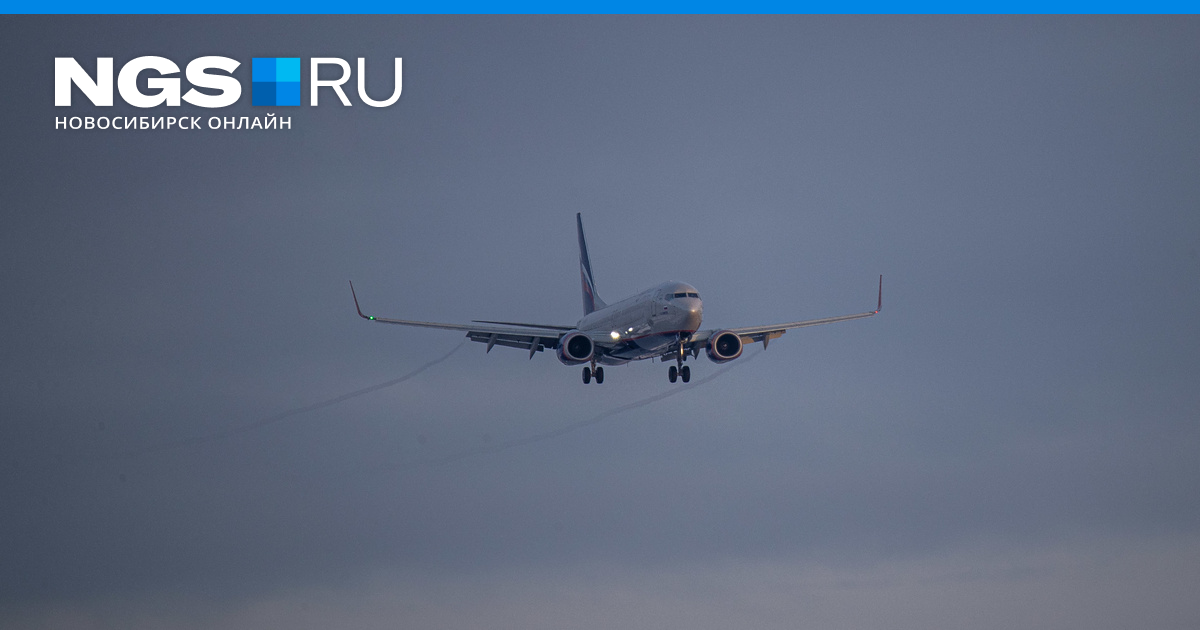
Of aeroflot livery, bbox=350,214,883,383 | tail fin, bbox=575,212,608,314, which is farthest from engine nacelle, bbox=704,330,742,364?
tail fin, bbox=575,212,608,314

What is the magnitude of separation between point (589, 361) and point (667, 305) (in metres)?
9.12

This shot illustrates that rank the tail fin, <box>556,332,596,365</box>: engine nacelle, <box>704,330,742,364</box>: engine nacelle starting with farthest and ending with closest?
the tail fin
<box>704,330,742,364</box>: engine nacelle
<box>556,332,596,365</box>: engine nacelle

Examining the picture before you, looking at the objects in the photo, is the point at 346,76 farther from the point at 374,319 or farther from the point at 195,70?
the point at 374,319

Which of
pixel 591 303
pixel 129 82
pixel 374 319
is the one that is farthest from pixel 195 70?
pixel 591 303

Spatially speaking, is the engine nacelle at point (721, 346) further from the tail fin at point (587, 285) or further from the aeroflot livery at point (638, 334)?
the tail fin at point (587, 285)

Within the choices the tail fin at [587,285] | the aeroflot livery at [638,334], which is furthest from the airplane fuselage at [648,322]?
the tail fin at [587,285]

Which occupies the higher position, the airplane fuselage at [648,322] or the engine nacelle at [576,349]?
the airplane fuselage at [648,322]

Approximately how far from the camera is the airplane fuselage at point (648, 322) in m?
133

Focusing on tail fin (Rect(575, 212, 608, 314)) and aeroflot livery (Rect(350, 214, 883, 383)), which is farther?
tail fin (Rect(575, 212, 608, 314))

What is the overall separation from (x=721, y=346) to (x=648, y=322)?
6.25 metres

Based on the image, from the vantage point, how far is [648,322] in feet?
443

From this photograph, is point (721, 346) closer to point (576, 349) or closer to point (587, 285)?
point (576, 349)

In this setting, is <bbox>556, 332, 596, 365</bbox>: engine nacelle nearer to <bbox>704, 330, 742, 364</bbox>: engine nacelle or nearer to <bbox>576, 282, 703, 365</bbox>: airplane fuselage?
<bbox>576, 282, 703, 365</bbox>: airplane fuselage

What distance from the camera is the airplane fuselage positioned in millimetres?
133000
